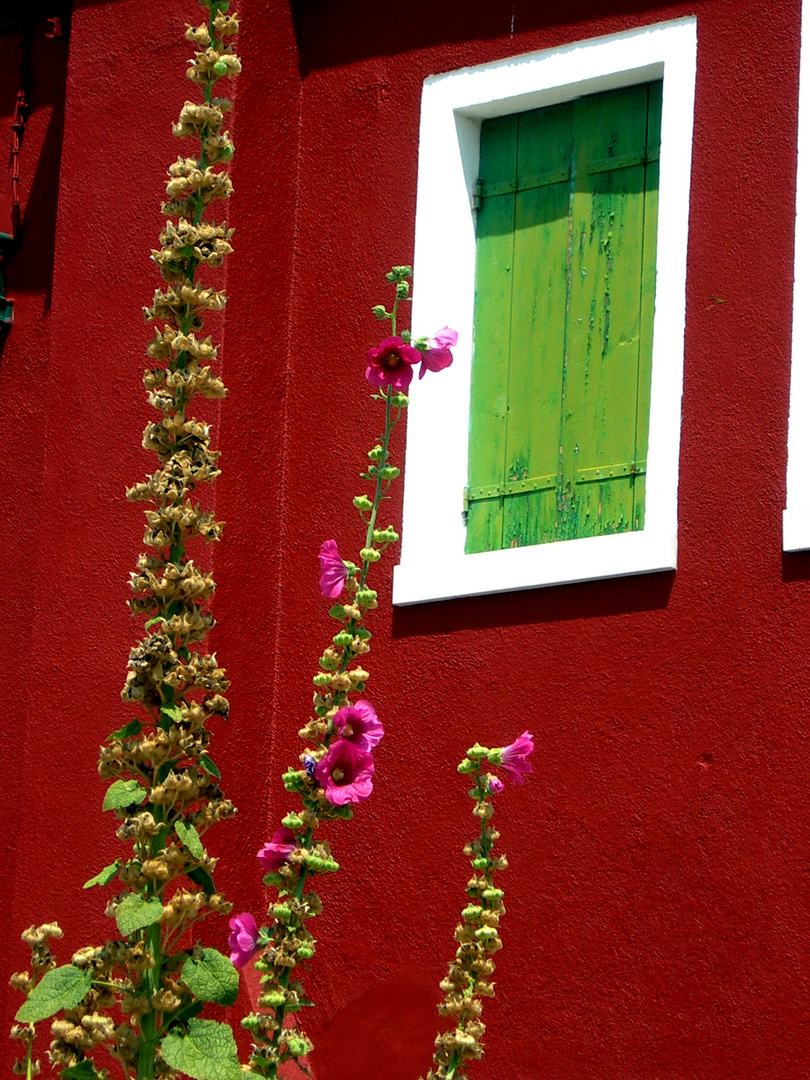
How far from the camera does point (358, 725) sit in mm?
3480

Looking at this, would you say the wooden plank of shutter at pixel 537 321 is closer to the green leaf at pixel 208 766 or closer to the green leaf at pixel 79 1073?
the green leaf at pixel 208 766

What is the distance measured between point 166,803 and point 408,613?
3.23m

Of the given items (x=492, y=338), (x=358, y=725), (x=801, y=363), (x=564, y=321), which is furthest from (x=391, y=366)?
(x=492, y=338)

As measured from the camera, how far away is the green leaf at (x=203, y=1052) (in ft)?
9.81

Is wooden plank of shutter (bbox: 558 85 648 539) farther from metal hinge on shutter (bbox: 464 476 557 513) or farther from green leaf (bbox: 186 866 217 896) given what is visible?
green leaf (bbox: 186 866 217 896)

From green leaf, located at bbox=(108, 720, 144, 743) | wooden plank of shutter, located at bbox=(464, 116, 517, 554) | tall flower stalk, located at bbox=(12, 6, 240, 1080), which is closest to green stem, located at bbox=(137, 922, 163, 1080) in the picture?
tall flower stalk, located at bbox=(12, 6, 240, 1080)

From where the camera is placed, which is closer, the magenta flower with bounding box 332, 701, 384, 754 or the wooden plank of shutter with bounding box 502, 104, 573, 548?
the magenta flower with bounding box 332, 701, 384, 754

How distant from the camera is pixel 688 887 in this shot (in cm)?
552

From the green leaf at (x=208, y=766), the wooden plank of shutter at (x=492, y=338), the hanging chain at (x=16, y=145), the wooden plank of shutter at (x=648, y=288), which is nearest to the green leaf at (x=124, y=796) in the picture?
the green leaf at (x=208, y=766)

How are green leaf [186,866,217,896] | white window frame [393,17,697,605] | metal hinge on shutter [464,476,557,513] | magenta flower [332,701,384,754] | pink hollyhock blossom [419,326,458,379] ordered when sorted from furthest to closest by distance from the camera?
metal hinge on shutter [464,476,557,513], white window frame [393,17,697,605], pink hollyhock blossom [419,326,458,379], magenta flower [332,701,384,754], green leaf [186,866,217,896]

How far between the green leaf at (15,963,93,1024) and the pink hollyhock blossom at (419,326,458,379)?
140cm

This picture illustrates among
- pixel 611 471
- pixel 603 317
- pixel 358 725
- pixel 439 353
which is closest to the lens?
pixel 358 725

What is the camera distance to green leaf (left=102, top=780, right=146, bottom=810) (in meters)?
3.07

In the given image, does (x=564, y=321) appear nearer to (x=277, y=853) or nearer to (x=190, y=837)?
(x=277, y=853)
